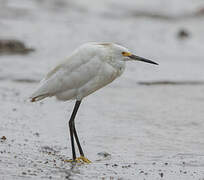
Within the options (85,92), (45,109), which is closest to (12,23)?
(45,109)

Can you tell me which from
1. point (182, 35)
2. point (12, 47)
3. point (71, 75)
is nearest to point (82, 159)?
point (71, 75)

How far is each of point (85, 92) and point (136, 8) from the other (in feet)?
78.3

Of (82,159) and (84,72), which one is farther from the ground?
(84,72)

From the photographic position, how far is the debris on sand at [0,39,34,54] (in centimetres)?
1582

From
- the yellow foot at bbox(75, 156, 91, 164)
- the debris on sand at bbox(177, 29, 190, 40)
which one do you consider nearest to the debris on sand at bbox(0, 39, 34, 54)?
the debris on sand at bbox(177, 29, 190, 40)

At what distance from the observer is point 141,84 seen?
13.1 m

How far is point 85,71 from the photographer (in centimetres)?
695

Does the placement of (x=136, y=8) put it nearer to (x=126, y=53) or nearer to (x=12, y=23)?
(x=12, y=23)

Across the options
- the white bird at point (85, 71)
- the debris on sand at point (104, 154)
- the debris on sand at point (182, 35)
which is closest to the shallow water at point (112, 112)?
the debris on sand at point (104, 154)

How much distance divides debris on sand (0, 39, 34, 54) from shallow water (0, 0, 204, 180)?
0.33m

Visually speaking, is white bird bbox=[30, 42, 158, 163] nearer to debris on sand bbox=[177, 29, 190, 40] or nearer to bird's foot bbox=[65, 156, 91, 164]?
bird's foot bbox=[65, 156, 91, 164]

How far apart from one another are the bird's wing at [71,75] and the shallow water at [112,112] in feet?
2.51

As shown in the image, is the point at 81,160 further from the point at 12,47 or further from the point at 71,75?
the point at 12,47

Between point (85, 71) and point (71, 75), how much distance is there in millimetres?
205
